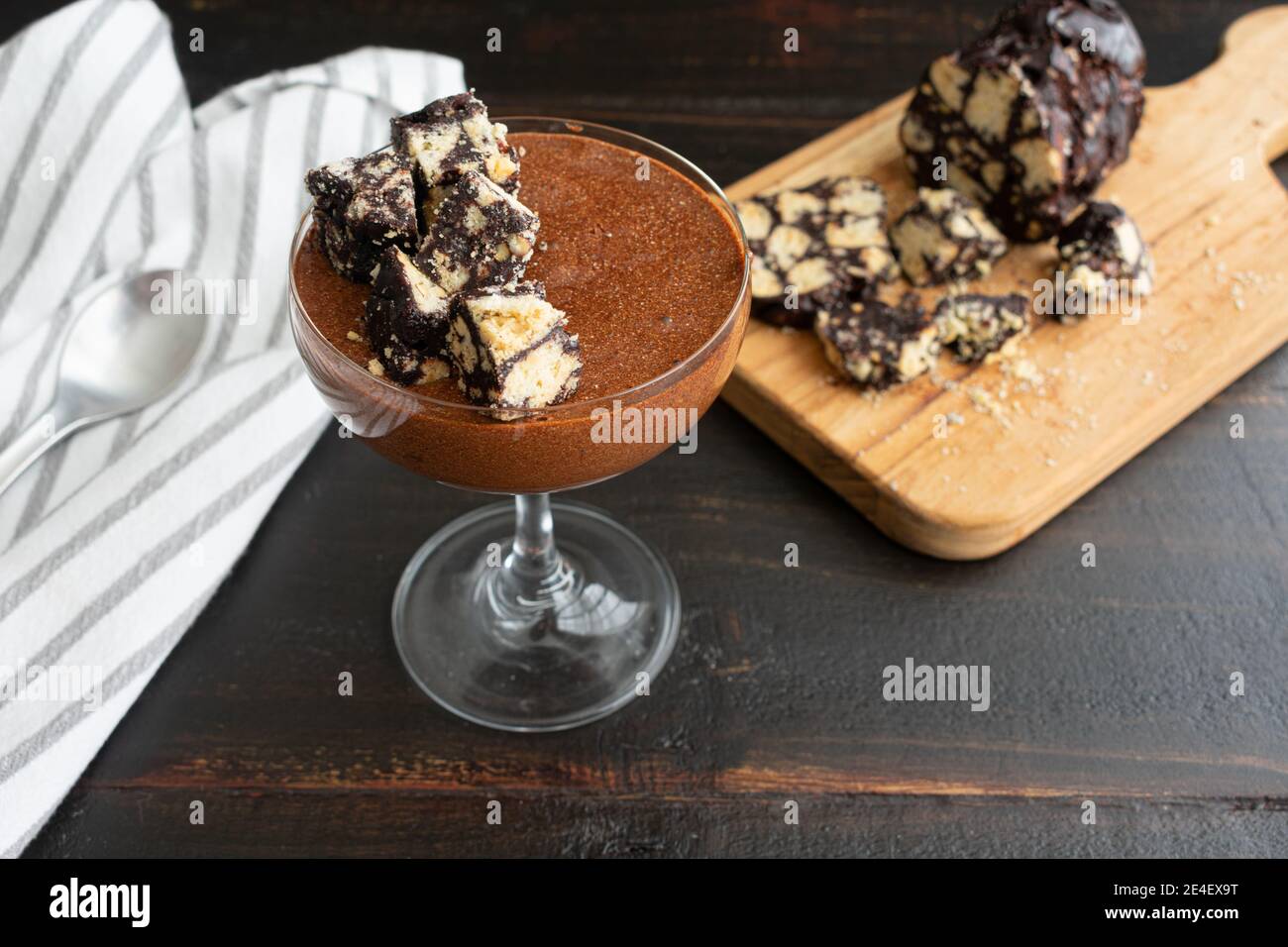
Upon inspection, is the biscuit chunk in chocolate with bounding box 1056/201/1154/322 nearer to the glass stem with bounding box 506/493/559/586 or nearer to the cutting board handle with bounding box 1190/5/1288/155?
the cutting board handle with bounding box 1190/5/1288/155

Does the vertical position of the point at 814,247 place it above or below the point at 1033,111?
below

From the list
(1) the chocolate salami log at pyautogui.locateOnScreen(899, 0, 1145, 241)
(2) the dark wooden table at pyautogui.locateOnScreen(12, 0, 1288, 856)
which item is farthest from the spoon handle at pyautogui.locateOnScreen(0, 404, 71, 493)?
(1) the chocolate salami log at pyautogui.locateOnScreen(899, 0, 1145, 241)

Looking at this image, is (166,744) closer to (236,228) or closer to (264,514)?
(264,514)

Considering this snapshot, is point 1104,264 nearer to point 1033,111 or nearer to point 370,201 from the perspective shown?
point 1033,111

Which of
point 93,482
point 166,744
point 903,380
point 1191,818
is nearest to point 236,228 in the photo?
point 93,482

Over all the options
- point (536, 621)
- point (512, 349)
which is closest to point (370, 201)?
point (512, 349)
